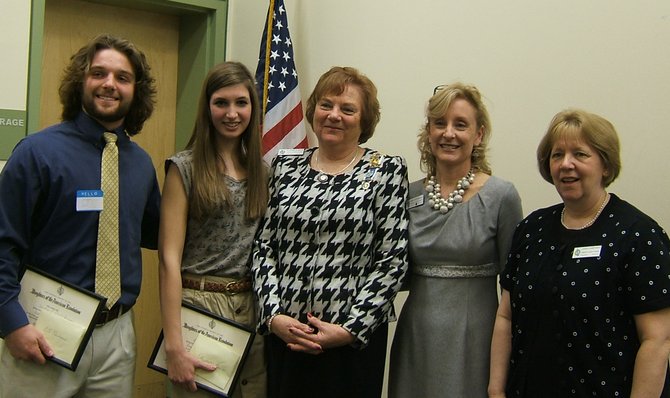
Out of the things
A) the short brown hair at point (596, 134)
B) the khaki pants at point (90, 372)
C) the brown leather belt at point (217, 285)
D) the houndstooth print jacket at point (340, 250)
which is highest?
the short brown hair at point (596, 134)

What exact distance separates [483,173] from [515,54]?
25.0 inches

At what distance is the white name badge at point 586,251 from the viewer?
167cm

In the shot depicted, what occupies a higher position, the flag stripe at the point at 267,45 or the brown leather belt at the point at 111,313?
the flag stripe at the point at 267,45

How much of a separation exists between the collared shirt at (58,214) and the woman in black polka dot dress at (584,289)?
111 centimetres

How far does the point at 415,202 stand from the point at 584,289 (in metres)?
0.60

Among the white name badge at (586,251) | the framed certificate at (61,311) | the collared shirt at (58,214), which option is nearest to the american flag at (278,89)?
the collared shirt at (58,214)

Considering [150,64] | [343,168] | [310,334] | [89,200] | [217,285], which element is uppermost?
[150,64]

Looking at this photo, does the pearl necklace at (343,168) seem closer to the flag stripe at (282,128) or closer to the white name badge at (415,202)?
the white name badge at (415,202)

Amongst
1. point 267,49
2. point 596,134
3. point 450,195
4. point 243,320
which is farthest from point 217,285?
point 267,49

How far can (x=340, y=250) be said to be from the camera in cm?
198

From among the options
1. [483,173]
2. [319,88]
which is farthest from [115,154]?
[483,173]

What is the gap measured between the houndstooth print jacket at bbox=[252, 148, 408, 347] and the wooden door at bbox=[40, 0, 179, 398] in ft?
6.97

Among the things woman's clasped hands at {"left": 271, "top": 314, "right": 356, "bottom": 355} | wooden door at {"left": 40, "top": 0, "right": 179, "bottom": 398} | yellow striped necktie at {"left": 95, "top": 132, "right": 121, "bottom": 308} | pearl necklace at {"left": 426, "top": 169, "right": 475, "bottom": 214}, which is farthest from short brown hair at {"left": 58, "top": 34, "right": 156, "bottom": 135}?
wooden door at {"left": 40, "top": 0, "right": 179, "bottom": 398}

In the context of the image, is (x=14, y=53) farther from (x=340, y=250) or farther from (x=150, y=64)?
(x=340, y=250)
